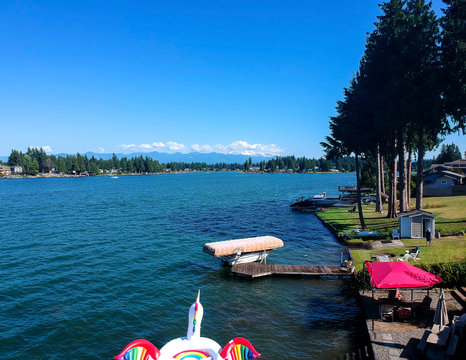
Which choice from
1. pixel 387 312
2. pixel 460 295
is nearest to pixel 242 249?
pixel 387 312

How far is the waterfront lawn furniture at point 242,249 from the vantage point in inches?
1186

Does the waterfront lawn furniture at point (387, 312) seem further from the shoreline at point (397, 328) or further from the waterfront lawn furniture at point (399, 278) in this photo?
the waterfront lawn furniture at point (399, 278)

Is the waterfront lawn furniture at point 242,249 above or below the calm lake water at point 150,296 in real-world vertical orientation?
above

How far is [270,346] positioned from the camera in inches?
692

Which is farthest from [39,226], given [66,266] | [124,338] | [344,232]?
[344,232]

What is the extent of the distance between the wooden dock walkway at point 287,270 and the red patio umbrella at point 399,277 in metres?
10.3

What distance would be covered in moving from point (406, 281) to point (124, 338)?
51.0ft

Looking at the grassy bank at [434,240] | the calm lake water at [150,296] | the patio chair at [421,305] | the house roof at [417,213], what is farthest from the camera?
the house roof at [417,213]

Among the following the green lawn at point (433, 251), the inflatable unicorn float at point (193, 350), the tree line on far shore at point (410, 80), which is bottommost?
the green lawn at point (433, 251)

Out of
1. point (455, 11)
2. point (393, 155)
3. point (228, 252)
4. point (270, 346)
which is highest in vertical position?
point (455, 11)

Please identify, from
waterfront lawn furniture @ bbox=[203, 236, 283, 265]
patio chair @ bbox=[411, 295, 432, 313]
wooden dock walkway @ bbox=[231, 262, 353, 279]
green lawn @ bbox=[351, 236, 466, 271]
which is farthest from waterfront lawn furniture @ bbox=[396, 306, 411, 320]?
waterfront lawn furniture @ bbox=[203, 236, 283, 265]

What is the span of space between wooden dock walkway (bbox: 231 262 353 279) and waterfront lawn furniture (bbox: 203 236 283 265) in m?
1.15

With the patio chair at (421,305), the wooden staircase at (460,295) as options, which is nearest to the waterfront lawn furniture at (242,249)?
the patio chair at (421,305)

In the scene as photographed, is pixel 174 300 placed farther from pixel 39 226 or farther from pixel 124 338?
pixel 39 226
